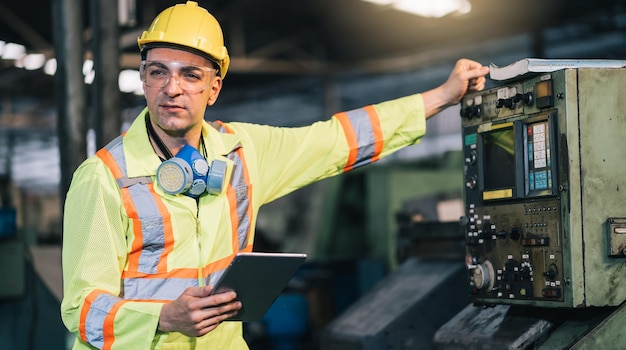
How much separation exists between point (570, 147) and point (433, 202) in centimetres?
349

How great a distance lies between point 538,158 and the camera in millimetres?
2363

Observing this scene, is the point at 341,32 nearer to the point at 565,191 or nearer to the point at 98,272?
the point at 565,191

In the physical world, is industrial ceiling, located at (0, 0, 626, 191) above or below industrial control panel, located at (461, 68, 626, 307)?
above

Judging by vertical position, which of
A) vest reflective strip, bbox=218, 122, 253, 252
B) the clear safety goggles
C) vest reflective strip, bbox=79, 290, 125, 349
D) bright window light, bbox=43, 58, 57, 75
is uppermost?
bright window light, bbox=43, 58, 57, 75

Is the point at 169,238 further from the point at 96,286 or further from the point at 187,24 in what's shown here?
the point at 187,24

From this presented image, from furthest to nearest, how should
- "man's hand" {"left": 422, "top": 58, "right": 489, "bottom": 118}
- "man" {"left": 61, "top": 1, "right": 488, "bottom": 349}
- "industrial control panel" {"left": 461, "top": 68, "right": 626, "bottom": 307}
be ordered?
"man's hand" {"left": 422, "top": 58, "right": 489, "bottom": 118} → "industrial control panel" {"left": 461, "top": 68, "right": 626, "bottom": 307} → "man" {"left": 61, "top": 1, "right": 488, "bottom": 349}

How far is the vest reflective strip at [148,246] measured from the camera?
2.16m

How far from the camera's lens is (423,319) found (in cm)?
357

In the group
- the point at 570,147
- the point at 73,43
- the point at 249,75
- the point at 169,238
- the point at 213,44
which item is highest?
the point at 249,75

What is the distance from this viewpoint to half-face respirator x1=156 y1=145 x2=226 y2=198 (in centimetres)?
214

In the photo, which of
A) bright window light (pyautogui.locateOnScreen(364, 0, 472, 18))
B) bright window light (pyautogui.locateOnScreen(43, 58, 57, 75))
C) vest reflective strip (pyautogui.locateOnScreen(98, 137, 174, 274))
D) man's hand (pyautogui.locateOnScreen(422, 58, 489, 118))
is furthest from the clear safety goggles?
bright window light (pyautogui.locateOnScreen(43, 58, 57, 75))

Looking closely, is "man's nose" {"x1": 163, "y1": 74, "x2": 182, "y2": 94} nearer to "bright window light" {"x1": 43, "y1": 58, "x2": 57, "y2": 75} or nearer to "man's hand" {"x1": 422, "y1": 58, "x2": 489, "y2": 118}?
"man's hand" {"x1": 422, "y1": 58, "x2": 489, "y2": 118}

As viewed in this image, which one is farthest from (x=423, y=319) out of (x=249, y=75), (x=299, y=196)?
(x=249, y=75)

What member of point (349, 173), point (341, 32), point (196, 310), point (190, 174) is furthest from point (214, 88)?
point (341, 32)
